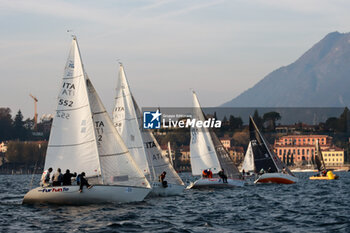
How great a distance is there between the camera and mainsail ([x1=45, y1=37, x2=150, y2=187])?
34.2 metres

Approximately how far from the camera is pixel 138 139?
149ft

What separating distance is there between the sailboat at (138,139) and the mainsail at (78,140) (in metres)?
9.81

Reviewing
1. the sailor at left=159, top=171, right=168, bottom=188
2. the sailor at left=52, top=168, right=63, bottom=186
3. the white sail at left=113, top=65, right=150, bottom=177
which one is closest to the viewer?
the sailor at left=52, top=168, right=63, bottom=186

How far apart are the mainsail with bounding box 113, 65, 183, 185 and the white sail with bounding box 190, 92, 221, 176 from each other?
9601mm

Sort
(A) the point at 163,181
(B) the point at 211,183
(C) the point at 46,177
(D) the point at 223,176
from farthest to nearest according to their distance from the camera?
(D) the point at 223,176 → (B) the point at 211,183 → (A) the point at 163,181 → (C) the point at 46,177

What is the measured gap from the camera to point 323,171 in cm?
9819

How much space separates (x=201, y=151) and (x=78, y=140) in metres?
22.7

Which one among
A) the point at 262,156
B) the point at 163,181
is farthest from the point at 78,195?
the point at 262,156

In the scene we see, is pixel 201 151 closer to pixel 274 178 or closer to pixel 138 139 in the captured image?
pixel 138 139

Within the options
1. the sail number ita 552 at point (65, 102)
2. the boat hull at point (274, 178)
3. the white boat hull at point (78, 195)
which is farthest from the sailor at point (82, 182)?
the boat hull at point (274, 178)

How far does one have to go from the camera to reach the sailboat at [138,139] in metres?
44.7

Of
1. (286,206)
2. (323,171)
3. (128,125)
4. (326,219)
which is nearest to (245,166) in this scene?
(323,171)

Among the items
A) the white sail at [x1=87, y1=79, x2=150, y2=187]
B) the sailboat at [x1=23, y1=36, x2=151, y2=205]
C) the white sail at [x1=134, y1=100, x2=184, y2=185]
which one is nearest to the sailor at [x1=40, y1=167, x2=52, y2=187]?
the sailboat at [x1=23, y1=36, x2=151, y2=205]

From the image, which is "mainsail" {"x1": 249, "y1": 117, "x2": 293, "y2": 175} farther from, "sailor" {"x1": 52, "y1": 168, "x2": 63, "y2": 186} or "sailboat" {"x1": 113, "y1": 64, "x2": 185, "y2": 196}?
"sailor" {"x1": 52, "y1": 168, "x2": 63, "y2": 186}
